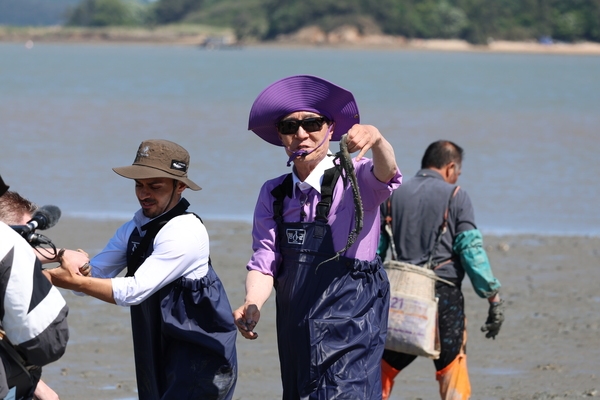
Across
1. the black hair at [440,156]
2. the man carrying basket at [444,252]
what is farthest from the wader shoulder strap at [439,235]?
the black hair at [440,156]

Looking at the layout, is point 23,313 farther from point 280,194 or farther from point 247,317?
point 280,194

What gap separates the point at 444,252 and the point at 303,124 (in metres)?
1.94

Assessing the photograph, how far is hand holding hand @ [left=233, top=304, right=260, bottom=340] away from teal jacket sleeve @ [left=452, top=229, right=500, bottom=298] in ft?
6.70

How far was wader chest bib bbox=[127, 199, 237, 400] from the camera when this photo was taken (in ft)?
13.8

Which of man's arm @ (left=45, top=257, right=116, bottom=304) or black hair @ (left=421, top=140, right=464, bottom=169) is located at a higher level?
man's arm @ (left=45, top=257, right=116, bottom=304)

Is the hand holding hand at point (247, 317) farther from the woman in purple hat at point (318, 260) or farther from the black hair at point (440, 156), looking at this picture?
the black hair at point (440, 156)

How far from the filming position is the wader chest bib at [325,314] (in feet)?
14.1

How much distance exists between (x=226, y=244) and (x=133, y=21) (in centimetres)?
19255

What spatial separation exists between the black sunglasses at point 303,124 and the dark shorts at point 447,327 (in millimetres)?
→ 1946

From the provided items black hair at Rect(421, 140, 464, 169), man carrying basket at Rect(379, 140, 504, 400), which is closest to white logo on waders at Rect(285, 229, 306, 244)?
man carrying basket at Rect(379, 140, 504, 400)

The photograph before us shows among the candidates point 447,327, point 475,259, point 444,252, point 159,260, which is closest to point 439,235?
point 444,252

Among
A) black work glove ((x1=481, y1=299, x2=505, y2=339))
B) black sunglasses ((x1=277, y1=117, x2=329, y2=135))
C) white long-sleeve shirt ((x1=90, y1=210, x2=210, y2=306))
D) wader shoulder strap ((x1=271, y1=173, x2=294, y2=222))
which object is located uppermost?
black sunglasses ((x1=277, y1=117, x2=329, y2=135))

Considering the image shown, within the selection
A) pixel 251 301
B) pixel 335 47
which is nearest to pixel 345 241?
pixel 251 301

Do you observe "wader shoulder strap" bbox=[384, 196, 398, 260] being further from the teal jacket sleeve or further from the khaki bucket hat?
the khaki bucket hat
